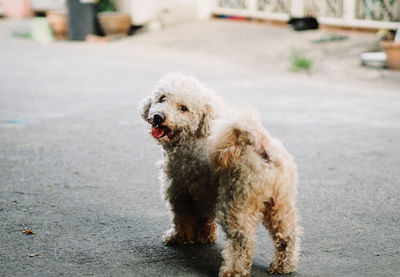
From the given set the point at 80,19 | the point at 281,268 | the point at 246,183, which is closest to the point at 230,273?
the point at 281,268

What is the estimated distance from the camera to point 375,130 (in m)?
7.96

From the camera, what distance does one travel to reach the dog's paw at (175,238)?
4387mm

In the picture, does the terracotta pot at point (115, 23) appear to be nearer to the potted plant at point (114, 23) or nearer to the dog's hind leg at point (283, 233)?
the potted plant at point (114, 23)

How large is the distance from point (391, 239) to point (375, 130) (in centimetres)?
377

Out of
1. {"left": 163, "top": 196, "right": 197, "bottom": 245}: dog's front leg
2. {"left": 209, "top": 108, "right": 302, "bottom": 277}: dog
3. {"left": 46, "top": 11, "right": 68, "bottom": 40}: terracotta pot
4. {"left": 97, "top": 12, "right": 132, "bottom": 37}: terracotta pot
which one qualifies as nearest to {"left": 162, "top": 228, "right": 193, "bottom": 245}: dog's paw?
{"left": 163, "top": 196, "right": 197, "bottom": 245}: dog's front leg

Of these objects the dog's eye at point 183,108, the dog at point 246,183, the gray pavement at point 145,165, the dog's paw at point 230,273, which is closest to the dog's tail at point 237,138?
the dog at point 246,183

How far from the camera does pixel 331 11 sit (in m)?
17.5

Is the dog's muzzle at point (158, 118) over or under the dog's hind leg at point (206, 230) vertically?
over

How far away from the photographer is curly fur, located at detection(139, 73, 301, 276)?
12.0ft

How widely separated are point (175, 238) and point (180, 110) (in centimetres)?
100

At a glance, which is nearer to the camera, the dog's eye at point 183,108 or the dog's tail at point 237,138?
the dog's tail at point 237,138

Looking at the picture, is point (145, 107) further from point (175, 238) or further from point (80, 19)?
point (80, 19)

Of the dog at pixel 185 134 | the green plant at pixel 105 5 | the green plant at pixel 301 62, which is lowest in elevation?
the green plant at pixel 301 62

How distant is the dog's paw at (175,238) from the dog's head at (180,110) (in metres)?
0.71
